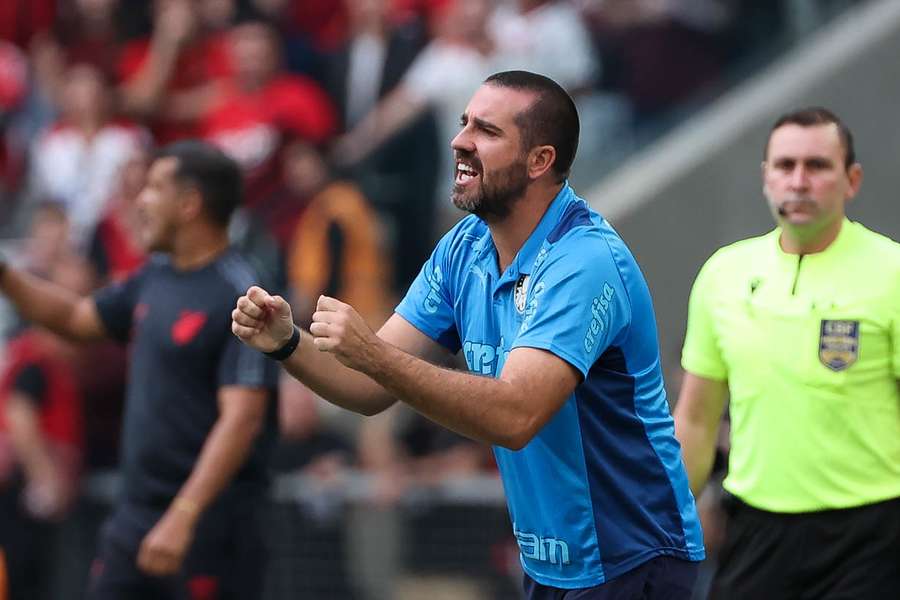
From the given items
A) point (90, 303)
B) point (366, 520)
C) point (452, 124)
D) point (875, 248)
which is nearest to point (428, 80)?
point (452, 124)

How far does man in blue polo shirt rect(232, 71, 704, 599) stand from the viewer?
4863 millimetres

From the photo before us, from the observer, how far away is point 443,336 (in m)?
5.43

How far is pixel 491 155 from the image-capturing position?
16.4 feet

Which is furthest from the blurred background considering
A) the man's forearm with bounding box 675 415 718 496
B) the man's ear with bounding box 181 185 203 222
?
the man's forearm with bounding box 675 415 718 496

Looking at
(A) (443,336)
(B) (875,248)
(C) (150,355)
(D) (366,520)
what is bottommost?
(D) (366,520)

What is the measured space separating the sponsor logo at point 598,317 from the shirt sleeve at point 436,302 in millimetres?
703

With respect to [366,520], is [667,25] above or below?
above

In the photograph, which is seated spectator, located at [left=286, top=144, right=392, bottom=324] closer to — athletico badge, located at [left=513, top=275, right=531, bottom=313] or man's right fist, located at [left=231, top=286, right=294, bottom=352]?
athletico badge, located at [left=513, top=275, right=531, bottom=313]

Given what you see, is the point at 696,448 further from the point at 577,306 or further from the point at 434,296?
the point at 577,306

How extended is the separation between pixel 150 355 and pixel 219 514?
31.0 inches

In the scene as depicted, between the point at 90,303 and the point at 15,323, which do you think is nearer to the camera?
the point at 90,303

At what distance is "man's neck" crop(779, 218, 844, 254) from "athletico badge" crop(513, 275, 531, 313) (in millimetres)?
1667

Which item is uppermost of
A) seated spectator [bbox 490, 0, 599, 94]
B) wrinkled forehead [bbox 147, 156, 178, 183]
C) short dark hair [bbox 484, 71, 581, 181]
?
seated spectator [bbox 490, 0, 599, 94]

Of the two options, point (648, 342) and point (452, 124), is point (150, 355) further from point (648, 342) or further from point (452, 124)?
point (452, 124)
